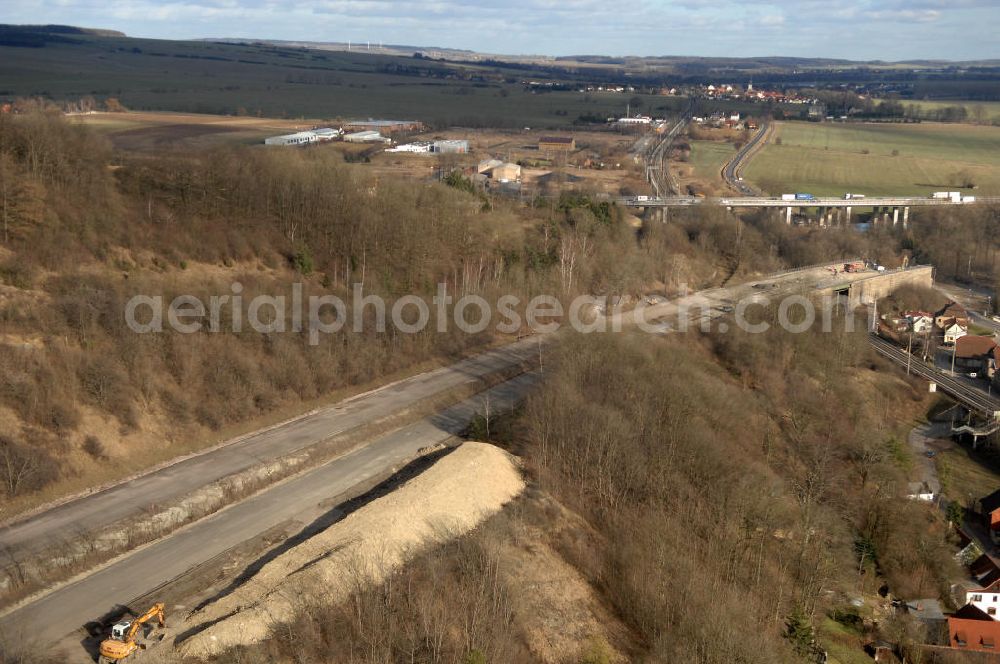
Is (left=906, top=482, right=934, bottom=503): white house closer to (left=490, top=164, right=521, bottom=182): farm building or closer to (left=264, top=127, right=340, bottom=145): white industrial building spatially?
(left=490, top=164, right=521, bottom=182): farm building

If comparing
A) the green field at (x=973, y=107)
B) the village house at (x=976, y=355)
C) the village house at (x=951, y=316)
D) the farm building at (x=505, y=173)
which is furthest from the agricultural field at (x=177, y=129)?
the green field at (x=973, y=107)

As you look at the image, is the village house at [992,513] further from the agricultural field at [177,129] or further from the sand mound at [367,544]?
the agricultural field at [177,129]

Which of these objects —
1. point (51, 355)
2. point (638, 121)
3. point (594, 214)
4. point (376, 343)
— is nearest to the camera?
point (51, 355)

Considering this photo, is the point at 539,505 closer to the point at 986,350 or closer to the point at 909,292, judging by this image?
the point at 986,350

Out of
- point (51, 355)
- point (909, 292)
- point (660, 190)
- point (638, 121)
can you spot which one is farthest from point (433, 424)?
point (638, 121)

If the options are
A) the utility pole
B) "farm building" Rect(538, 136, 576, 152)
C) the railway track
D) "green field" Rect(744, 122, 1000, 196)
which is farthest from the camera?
"farm building" Rect(538, 136, 576, 152)

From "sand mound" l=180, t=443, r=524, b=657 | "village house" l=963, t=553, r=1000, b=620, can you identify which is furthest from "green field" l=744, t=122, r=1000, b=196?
"sand mound" l=180, t=443, r=524, b=657
